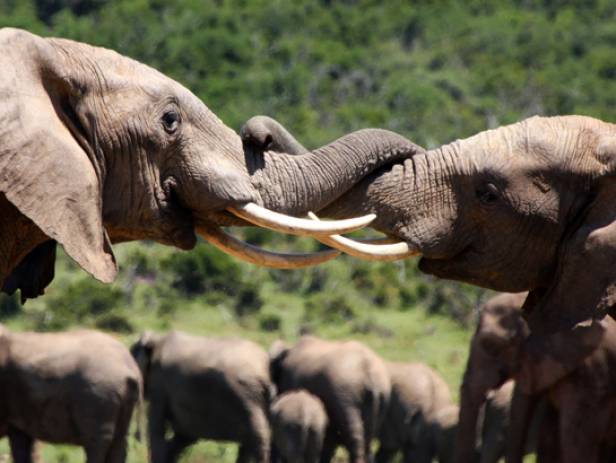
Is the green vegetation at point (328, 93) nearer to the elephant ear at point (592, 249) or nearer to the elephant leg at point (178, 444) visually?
the elephant leg at point (178, 444)

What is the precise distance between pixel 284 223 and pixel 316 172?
0.33 m

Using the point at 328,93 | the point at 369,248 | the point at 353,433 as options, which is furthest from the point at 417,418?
the point at 328,93

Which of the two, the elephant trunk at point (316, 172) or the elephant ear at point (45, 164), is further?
the elephant trunk at point (316, 172)

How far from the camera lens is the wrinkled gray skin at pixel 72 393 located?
453 inches

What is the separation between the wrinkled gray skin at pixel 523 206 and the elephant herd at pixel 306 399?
5.56ft

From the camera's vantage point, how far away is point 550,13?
54.0 metres

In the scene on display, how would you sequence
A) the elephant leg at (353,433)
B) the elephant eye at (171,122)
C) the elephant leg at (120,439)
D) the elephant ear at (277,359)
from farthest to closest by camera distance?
the elephant ear at (277,359) < the elephant leg at (353,433) < the elephant leg at (120,439) < the elephant eye at (171,122)

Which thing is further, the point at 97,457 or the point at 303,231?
the point at 97,457

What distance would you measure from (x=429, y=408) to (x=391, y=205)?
7421mm

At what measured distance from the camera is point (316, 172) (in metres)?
5.80

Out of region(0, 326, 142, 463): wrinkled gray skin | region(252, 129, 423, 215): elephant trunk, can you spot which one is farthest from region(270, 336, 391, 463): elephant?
region(252, 129, 423, 215): elephant trunk

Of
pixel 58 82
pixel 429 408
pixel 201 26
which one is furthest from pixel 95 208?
pixel 201 26

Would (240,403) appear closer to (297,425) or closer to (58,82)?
(297,425)

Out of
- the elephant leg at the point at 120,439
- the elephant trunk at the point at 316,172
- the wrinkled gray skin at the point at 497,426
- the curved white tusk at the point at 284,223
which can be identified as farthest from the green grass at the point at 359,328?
the curved white tusk at the point at 284,223
